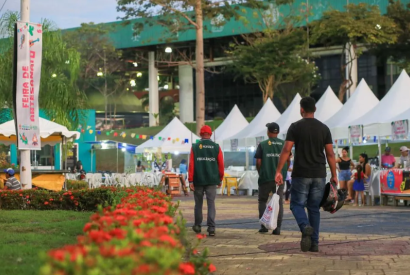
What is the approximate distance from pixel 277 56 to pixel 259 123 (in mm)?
18824

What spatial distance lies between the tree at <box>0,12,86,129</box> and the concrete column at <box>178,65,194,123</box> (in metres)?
37.3

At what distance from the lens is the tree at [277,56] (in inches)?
1953

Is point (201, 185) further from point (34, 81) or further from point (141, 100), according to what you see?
point (141, 100)

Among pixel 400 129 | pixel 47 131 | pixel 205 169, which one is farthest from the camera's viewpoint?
pixel 47 131

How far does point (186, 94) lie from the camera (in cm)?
7144

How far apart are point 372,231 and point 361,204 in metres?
8.92

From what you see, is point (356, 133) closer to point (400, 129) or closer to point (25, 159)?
point (400, 129)

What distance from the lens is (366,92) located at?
25.7 meters

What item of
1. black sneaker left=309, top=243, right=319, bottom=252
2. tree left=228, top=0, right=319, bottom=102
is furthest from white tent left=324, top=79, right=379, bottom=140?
tree left=228, top=0, right=319, bottom=102

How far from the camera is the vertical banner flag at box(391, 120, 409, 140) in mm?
19720

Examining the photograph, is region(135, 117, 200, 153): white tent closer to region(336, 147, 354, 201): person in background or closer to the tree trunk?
the tree trunk

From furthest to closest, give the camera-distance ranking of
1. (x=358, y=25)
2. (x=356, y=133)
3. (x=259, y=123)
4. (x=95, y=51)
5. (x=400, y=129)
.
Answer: (x=95, y=51), (x=358, y=25), (x=259, y=123), (x=356, y=133), (x=400, y=129)

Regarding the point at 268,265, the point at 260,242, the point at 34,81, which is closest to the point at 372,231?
the point at 260,242

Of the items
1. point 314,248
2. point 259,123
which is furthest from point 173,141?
point 314,248
